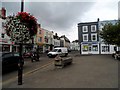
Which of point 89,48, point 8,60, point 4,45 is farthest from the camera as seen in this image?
point 89,48

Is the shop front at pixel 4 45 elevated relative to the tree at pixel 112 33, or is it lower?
lower

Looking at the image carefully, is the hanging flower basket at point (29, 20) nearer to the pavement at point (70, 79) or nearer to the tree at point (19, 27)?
the tree at point (19, 27)

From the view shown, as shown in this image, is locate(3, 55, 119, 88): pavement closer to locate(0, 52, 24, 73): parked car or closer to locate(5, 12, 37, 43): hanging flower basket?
locate(0, 52, 24, 73): parked car

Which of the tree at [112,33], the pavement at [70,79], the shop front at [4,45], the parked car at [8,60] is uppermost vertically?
the tree at [112,33]

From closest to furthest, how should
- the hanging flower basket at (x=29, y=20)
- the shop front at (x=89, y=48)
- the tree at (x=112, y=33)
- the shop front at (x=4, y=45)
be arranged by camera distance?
the hanging flower basket at (x=29, y=20)
the tree at (x=112, y=33)
the shop front at (x=4, y=45)
the shop front at (x=89, y=48)

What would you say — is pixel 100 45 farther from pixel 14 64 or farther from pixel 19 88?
pixel 19 88

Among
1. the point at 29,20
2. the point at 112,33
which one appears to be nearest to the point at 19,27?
the point at 29,20

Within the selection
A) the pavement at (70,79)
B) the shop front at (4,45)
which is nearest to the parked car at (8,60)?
the pavement at (70,79)

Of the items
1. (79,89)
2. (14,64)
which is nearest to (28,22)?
(79,89)

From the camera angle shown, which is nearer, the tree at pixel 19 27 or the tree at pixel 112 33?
the tree at pixel 19 27

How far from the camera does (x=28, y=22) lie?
745 centimetres

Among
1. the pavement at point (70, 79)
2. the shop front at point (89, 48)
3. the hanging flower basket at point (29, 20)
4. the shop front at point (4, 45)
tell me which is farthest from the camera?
the shop front at point (89, 48)

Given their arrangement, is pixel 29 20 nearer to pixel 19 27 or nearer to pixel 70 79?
pixel 19 27

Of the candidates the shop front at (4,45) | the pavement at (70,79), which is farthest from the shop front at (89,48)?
the pavement at (70,79)
